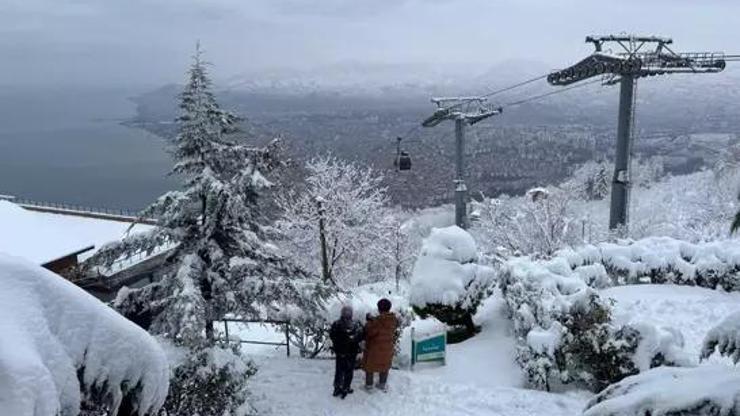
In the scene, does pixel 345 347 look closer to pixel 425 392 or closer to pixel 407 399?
pixel 407 399

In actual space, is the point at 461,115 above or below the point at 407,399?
above

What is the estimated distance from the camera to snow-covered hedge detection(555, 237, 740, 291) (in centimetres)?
1299

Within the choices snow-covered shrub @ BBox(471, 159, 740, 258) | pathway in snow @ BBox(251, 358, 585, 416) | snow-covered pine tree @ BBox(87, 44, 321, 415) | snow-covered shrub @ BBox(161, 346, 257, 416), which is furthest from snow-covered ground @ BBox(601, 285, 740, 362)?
snow-covered shrub @ BBox(161, 346, 257, 416)

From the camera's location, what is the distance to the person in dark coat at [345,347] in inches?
330

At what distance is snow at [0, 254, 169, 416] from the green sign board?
22.5 feet

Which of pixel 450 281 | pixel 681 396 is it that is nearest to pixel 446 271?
pixel 450 281

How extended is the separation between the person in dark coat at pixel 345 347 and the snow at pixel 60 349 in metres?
5.29

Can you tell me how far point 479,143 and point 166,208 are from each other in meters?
117

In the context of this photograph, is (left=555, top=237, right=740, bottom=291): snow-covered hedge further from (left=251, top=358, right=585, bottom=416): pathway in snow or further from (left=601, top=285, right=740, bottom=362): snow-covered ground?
(left=251, top=358, right=585, bottom=416): pathway in snow

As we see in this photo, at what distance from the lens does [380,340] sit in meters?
8.49

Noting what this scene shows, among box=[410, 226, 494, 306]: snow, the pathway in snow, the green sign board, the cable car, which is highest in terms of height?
the cable car

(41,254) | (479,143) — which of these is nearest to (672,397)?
(41,254)

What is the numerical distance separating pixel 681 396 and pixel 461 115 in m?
15.4

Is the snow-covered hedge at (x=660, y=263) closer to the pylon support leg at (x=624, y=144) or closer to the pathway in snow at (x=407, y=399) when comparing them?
the pylon support leg at (x=624, y=144)
